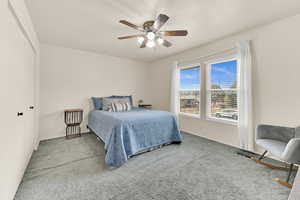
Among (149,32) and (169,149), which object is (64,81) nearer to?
(149,32)

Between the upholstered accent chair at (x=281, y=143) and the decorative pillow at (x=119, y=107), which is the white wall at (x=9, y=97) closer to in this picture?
the decorative pillow at (x=119, y=107)

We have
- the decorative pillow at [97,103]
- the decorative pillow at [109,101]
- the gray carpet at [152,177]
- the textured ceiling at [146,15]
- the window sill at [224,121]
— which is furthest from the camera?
the decorative pillow at [97,103]

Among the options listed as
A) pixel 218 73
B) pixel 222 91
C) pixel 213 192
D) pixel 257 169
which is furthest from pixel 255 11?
pixel 213 192

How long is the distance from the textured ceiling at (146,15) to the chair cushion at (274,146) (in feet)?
6.56

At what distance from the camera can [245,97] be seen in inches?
95.9

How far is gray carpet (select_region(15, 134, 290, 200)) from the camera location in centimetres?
144

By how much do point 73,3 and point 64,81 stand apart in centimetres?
227

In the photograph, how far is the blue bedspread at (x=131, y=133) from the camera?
2068mm

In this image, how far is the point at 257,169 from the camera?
75.9 inches

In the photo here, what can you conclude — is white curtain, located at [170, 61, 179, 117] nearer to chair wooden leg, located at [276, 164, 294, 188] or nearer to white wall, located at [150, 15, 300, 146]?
white wall, located at [150, 15, 300, 146]

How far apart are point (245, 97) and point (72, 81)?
4.21 m

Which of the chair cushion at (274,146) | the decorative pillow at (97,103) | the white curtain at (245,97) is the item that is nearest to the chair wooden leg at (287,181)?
the chair cushion at (274,146)

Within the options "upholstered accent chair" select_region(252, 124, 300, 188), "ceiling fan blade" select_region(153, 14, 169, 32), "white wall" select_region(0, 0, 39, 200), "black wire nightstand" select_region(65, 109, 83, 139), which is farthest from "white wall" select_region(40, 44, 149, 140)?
"upholstered accent chair" select_region(252, 124, 300, 188)

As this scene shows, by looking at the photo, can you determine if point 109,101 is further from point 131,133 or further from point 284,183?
point 284,183
